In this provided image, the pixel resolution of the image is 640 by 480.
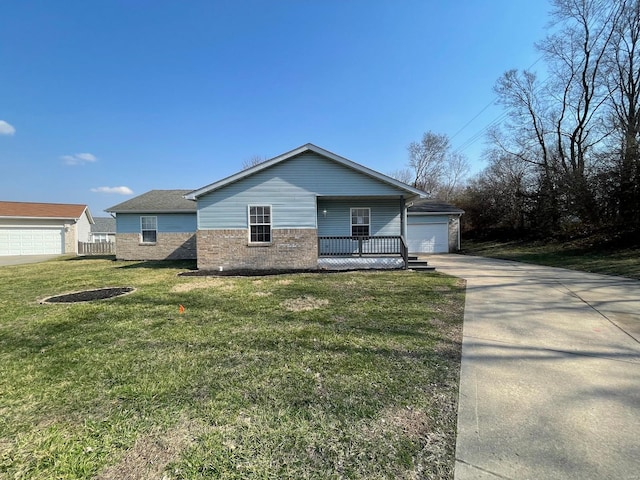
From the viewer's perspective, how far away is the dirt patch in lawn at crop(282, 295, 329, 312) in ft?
20.4

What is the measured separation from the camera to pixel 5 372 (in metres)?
3.53

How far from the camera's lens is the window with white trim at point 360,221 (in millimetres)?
13789

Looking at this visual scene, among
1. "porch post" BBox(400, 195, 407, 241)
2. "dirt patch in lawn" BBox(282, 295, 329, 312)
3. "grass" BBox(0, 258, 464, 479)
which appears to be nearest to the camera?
"grass" BBox(0, 258, 464, 479)

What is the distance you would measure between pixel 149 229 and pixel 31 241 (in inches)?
618

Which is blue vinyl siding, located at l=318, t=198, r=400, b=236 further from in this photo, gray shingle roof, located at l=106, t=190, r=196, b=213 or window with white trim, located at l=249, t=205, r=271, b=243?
gray shingle roof, located at l=106, t=190, r=196, b=213

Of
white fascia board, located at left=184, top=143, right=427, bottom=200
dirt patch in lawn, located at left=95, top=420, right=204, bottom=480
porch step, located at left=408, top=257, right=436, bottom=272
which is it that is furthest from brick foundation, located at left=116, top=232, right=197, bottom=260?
dirt patch in lawn, located at left=95, top=420, right=204, bottom=480

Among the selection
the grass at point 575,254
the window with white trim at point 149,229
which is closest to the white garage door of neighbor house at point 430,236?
the grass at point 575,254

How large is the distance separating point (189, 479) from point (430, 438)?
1.73 m

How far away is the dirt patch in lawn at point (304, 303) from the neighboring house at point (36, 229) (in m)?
28.0

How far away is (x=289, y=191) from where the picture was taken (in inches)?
467

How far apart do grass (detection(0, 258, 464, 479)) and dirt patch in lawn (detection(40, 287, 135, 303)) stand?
0.80 metres

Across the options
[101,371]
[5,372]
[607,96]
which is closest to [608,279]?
[101,371]

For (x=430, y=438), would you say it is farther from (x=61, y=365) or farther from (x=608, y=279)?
(x=608, y=279)

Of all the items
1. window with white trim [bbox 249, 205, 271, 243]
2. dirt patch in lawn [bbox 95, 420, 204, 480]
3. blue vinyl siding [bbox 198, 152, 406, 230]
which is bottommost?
dirt patch in lawn [bbox 95, 420, 204, 480]
